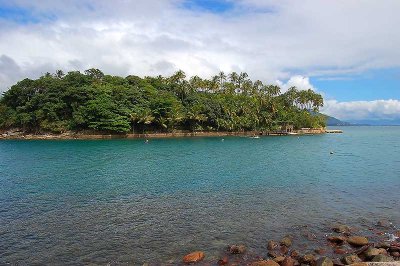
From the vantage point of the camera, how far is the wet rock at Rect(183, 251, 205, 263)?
59.6ft

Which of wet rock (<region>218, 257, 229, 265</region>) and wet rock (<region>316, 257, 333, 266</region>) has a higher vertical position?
wet rock (<region>316, 257, 333, 266</region>)

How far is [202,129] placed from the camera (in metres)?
134

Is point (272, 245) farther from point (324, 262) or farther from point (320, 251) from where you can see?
point (324, 262)

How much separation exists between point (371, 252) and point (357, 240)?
2.49 m

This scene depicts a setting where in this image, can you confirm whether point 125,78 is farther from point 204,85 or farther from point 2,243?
point 2,243

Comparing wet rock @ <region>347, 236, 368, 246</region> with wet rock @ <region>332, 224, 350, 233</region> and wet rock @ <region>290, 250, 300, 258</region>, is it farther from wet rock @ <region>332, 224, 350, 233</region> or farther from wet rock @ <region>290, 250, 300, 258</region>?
wet rock @ <region>290, 250, 300, 258</region>

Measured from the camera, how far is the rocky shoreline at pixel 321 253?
17344 mm

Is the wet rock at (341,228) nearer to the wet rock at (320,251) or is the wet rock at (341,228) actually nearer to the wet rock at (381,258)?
the wet rock at (320,251)

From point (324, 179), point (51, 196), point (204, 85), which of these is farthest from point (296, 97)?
point (51, 196)

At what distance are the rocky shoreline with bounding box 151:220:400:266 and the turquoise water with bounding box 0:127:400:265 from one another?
726 millimetres

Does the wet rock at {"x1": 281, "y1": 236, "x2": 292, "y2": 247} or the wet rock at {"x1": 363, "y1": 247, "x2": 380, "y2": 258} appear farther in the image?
the wet rock at {"x1": 281, "y1": 236, "x2": 292, "y2": 247}

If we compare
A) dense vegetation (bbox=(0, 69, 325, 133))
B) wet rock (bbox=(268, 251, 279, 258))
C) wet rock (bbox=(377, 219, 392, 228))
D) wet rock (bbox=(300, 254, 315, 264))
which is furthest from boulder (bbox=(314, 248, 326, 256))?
dense vegetation (bbox=(0, 69, 325, 133))

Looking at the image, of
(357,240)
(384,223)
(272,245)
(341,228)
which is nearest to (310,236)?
(341,228)

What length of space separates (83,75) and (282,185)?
104973 millimetres
